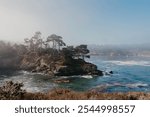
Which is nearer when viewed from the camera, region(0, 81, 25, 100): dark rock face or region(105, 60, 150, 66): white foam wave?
region(0, 81, 25, 100): dark rock face

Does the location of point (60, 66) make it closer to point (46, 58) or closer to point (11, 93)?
point (46, 58)

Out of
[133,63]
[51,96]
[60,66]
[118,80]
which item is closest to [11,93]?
[51,96]

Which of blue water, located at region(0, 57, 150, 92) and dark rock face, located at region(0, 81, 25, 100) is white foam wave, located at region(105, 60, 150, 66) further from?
dark rock face, located at region(0, 81, 25, 100)

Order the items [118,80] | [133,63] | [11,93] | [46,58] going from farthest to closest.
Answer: [46,58]
[133,63]
[118,80]
[11,93]

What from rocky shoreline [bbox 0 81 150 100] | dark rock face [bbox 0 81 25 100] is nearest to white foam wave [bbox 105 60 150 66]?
rocky shoreline [bbox 0 81 150 100]

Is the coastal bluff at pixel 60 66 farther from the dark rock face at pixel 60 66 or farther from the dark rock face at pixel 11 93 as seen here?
the dark rock face at pixel 11 93

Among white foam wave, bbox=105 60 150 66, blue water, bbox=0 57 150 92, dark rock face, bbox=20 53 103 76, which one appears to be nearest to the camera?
blue water, bbox=0 57 150 92

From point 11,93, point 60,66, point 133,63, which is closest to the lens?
point 11,93

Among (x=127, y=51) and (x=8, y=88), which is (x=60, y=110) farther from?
(x=127, y=51)

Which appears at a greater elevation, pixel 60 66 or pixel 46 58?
pixel 46 58

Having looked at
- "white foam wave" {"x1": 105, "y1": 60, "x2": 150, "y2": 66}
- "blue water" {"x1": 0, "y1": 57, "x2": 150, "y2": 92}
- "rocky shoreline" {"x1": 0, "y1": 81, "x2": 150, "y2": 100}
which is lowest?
"blue water" {"x1": 0, "y1": 57, "x2": 150, "y2": 92}

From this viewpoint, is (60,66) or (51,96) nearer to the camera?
(51,96)
